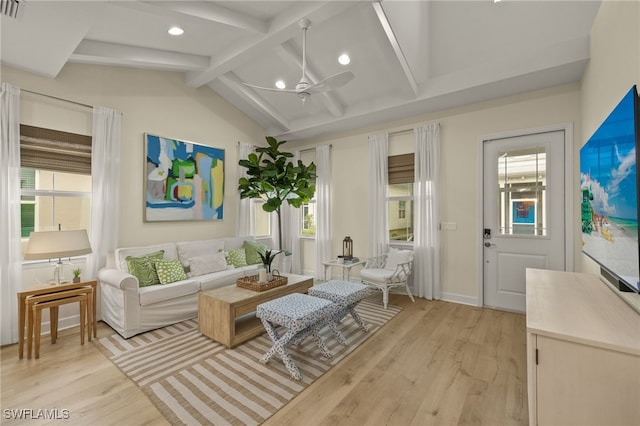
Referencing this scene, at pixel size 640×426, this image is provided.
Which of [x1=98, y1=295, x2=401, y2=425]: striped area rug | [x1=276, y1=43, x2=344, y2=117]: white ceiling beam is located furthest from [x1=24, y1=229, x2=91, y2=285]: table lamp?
[x1=276, y1=43, x2=344, y2=117]: white ceiling beam

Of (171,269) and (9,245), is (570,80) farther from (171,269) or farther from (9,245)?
(9,245)

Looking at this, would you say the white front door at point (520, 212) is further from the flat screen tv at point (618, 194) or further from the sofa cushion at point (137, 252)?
the sofa cushion at point (137, 252)

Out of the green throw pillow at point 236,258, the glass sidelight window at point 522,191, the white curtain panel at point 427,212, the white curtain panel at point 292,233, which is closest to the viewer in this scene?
the glass sidelight window at point 522,191

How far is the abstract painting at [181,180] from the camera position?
165 inches

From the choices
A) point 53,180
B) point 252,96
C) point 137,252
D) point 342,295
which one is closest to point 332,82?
point 342,295

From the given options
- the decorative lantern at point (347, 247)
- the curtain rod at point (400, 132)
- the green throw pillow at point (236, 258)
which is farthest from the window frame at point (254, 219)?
the curtain rod at point (400, 132)

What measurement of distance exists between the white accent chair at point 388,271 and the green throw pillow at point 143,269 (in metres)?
2.80

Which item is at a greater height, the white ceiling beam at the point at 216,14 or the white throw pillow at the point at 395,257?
the white ceiling beam at the point at 216,14

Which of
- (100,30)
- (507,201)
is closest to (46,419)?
(100,30)

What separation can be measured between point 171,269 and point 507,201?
4.48 meters

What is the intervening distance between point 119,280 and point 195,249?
1259 millimetres

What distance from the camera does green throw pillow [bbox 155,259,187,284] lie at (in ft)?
11.7

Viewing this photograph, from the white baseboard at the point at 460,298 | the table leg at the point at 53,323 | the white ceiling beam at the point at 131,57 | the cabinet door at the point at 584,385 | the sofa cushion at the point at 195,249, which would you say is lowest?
the white baseboard at the point at 460,298

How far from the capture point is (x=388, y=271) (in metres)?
4.29
